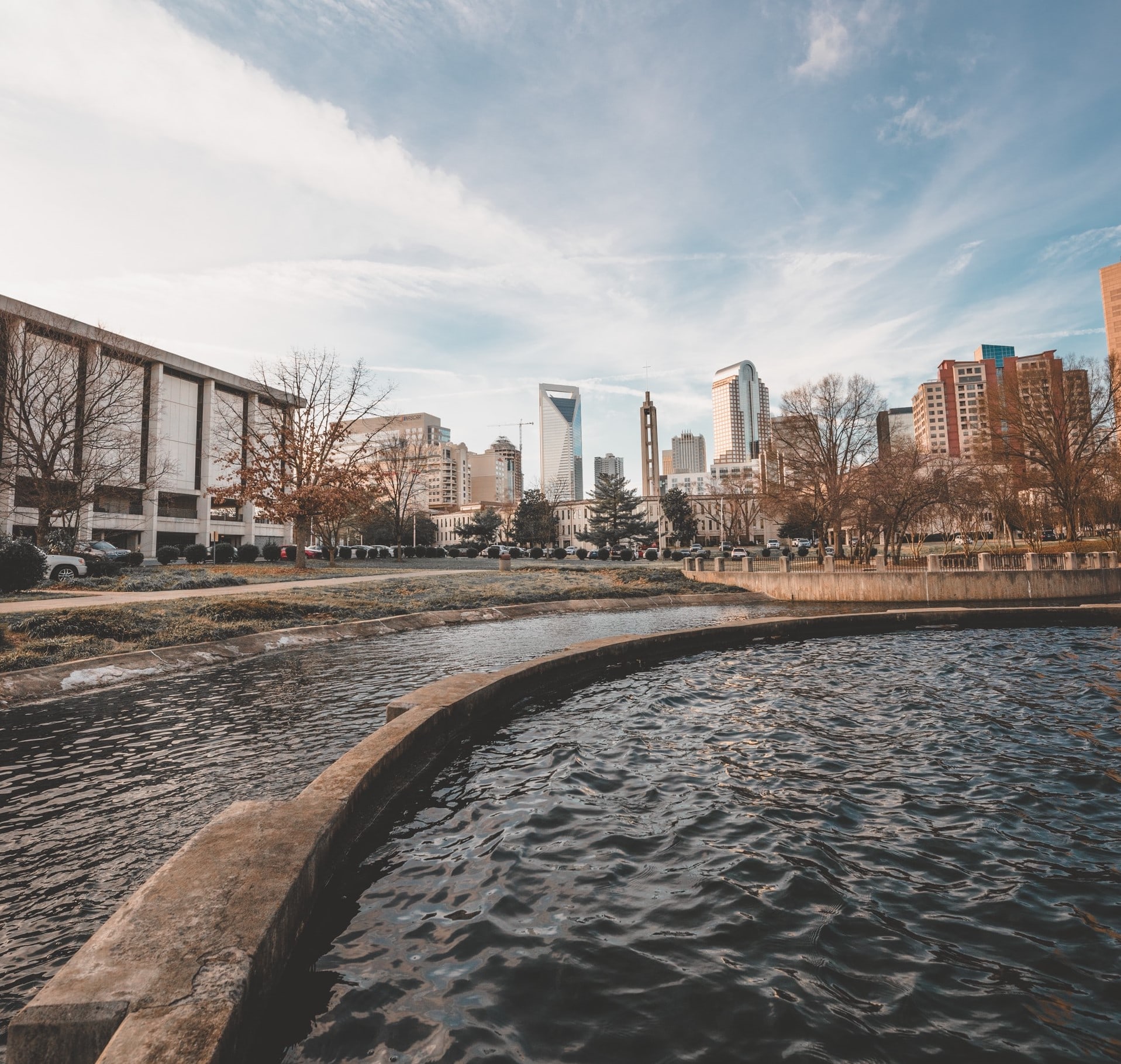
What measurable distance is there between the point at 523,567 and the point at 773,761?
117 ft

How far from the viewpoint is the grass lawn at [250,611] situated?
10.9m

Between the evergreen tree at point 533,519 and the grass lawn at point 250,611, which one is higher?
the evergreen tree at point 533,519

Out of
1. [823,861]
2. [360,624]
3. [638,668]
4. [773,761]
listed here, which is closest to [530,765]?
[773,761]

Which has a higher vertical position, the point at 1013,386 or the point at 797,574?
the point at 1013,386

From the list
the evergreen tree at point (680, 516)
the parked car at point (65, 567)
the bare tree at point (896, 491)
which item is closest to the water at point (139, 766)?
the parked car at point (65, 567)

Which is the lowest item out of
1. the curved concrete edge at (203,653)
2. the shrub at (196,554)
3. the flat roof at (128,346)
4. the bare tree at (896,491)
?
the curved concrete edge at (203,653)

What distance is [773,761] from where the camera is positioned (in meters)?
5.95

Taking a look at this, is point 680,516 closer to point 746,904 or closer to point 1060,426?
point 1060,426

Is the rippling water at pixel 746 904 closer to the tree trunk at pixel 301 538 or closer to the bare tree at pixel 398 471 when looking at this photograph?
the tree trunk at pixel 301 538

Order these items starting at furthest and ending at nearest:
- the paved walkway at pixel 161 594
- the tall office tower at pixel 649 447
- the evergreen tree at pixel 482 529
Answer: the tall office tower at pixel 649 447, the evergreen tree at pixel 482 529, the paved walkway at pixel 161 594

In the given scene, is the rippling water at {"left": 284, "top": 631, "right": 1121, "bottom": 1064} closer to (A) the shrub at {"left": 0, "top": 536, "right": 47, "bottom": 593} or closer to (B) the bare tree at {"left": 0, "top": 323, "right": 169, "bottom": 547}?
(A) the shrub at {"left": 0, "top": 536, "right": 47, "bottom": 593}

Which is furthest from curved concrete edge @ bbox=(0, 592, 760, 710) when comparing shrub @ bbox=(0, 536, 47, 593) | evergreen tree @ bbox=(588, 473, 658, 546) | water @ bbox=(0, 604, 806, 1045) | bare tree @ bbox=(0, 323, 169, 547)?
evergreen tree @ bbox=(588, 473, 658, 546)

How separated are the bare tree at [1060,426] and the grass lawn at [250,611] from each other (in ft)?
75.3

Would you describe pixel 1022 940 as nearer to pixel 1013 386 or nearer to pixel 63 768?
pixel 63 768
